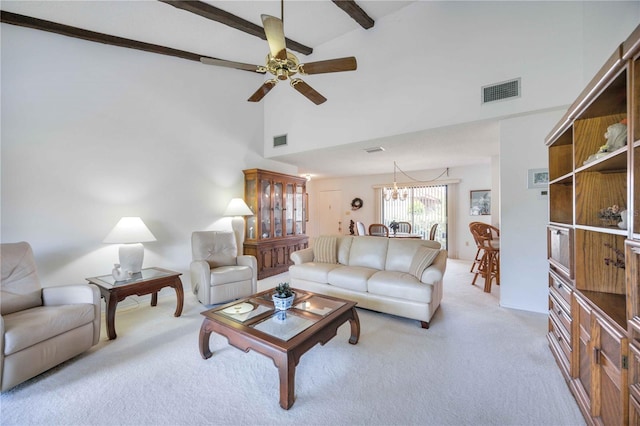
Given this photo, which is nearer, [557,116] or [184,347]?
[184,347]

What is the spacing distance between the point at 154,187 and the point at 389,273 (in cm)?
339

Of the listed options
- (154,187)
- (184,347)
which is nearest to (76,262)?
(154,187)

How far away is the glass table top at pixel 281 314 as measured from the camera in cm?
188

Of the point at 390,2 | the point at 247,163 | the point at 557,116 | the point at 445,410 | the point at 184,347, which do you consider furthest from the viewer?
the point at 247,163

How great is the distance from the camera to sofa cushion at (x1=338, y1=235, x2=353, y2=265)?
3.79m

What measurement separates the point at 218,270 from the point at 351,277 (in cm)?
172

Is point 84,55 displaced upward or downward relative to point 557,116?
upward

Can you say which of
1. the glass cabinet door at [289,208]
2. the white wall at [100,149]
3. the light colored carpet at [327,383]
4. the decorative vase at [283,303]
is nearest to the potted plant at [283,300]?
the decorative vase at [283,303]

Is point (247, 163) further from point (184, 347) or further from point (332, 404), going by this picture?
point (332, 404)

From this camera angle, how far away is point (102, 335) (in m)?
2.56

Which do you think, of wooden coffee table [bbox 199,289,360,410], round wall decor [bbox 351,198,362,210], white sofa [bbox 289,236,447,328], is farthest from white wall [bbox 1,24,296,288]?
round wall decor [bbox 351,198,362,210]

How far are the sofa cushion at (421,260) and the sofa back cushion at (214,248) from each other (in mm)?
2447

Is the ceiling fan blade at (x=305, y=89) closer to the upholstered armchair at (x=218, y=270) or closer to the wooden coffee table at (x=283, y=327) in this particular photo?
the wooden coffee table at (x=283, y=327)

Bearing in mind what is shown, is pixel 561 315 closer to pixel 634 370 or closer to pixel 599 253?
pixel 599 253
